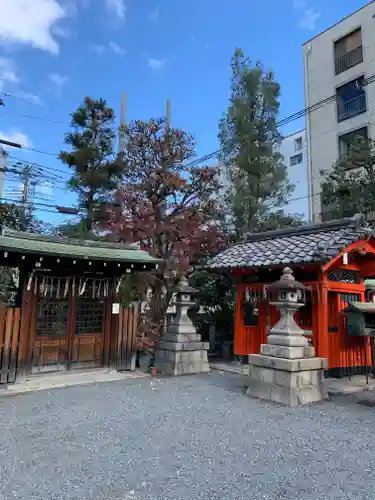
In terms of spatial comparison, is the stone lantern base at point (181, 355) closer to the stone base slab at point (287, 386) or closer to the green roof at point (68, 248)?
the green roof at point (68, 248)

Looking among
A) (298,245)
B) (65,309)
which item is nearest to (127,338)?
(65,309)

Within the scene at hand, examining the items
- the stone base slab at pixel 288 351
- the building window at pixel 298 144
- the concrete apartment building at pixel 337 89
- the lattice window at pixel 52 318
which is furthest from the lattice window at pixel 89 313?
the building window at pixel 298 144

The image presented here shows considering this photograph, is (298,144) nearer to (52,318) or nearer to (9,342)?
(52,318)

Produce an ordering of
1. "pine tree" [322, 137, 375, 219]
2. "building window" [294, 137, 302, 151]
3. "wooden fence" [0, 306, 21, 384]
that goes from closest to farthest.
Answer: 1. "wooden fence" [0, 306, 21, 384]
2. "pine tree" [322, 137, 375, 219]
3. "building window" [294, 137, 302, 151]

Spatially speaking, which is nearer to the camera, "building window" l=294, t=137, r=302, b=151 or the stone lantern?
the stone lantern

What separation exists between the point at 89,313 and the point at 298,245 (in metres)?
5.75

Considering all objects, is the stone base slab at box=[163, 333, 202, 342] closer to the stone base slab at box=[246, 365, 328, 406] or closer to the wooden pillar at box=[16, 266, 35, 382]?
the stone base slab at box=[246, 365, 328, 406]

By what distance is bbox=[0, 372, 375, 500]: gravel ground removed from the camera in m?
3.62

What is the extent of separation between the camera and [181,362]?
9.73 meters

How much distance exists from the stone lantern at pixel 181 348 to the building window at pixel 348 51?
16.9 m

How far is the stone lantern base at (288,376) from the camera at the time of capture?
22.1 ft

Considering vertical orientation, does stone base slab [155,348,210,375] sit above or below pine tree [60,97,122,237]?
below

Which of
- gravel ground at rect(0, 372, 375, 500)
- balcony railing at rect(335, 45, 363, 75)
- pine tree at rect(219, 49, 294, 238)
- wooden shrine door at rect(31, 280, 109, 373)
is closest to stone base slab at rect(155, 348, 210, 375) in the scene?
wooden shrine door at rect(31, 280, 109, 373)

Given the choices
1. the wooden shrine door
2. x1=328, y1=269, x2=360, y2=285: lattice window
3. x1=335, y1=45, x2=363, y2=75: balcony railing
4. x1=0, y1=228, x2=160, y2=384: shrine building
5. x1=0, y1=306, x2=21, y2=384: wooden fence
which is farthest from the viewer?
x1=335, y1=45, x2=363, y2=75: balcony railing
